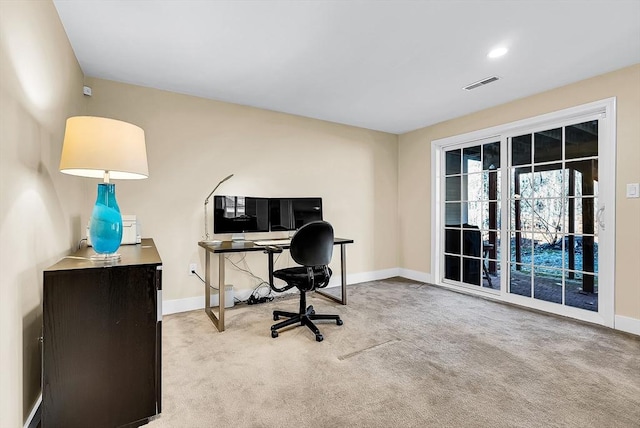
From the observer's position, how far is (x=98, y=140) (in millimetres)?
1496

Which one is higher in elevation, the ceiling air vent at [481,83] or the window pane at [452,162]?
the ceiling air vent at [481,83]

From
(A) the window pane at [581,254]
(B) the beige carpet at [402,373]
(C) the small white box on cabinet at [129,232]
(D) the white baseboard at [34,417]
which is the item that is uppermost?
(C) the small white box on cabinet at [129,232]

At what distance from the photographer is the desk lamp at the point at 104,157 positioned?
148 cm

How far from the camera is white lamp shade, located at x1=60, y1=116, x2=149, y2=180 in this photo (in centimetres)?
147

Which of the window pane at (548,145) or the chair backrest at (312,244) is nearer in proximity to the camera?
the chair backrest at (312,244)

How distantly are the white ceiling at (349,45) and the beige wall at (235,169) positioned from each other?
0.81 feet

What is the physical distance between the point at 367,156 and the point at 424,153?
0.82m

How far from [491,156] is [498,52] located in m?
1.71

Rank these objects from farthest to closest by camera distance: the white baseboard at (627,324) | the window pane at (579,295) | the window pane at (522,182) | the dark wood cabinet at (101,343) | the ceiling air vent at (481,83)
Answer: the window pane at (522,182) < the window pane at (579,295) < the ceiling air vent at (481,83) < the white baseboard at (627,324) < the dark wood cabinet at (101,343)

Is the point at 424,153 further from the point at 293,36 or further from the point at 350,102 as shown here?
the point at 293,36

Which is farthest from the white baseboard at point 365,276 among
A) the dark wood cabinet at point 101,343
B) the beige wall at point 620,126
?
the dark wood cabinet at point 101,343

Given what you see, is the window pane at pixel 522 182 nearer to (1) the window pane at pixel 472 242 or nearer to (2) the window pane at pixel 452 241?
(1) the window pane at pixel 472 242

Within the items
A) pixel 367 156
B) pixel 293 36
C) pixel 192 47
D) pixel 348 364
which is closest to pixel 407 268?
pixel 367 156

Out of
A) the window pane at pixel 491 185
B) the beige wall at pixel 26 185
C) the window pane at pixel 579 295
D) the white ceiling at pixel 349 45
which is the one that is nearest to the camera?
the beige wall at pixel 26 185
